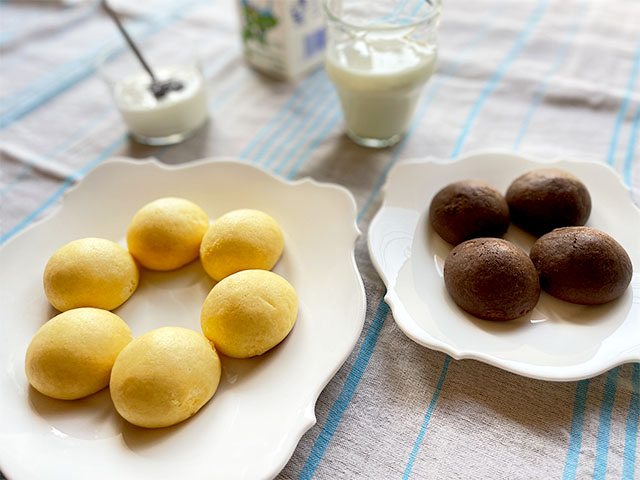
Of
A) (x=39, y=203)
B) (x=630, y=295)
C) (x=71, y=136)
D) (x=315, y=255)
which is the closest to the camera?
(x=630, y=295)

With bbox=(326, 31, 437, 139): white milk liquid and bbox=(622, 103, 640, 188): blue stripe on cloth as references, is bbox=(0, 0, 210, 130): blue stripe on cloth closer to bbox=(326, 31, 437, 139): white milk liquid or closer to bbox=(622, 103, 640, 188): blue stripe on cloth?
bbox=(326, 31, 437, 139): white milk liquid

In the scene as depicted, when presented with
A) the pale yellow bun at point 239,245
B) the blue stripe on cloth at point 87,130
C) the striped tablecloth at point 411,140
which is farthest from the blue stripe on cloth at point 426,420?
the blue stripe on cloth at point 87,130

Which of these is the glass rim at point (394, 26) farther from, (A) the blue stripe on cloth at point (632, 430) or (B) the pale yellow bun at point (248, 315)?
(A) the blue stripe on cloth at point (632, 430)

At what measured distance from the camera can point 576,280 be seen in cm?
79

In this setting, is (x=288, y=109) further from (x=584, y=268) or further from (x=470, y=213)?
(x=584, y=268)

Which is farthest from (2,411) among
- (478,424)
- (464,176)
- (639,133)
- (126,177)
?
(639,133)

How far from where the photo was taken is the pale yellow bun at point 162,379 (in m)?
0.69

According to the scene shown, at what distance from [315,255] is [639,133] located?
0.89 metres

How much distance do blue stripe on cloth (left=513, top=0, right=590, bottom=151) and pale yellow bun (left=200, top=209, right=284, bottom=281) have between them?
70cm

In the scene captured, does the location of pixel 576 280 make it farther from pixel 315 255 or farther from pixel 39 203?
pixel 39 203

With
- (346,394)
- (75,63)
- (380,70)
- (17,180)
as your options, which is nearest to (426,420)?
(346,394)

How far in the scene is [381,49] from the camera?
1.10m

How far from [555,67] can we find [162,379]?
4.52ft

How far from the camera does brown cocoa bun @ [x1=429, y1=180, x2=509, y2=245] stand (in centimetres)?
90
